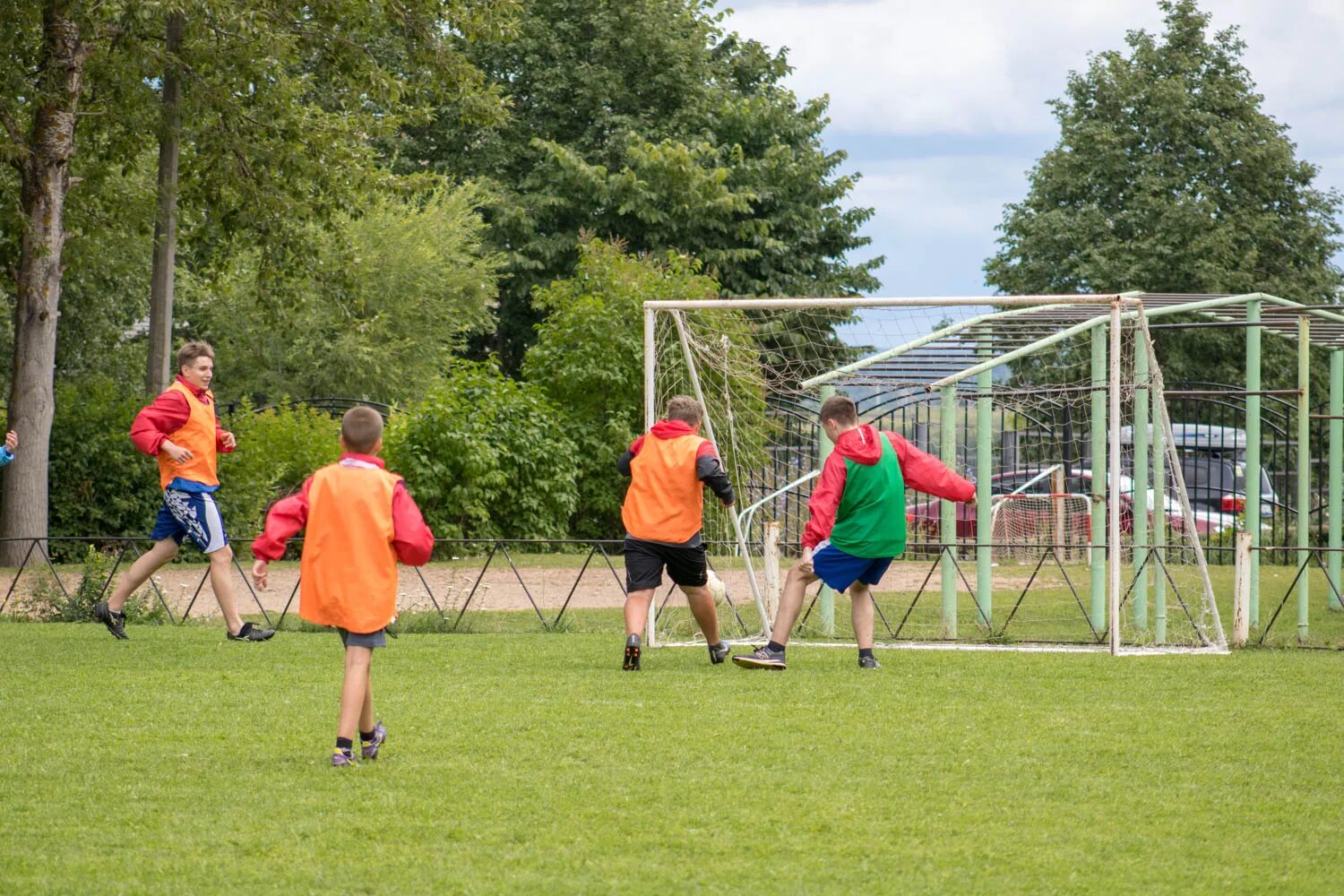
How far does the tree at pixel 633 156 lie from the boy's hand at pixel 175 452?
23.8 m

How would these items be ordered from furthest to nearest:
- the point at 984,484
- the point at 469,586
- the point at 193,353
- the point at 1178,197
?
the point at 1178,197 < the point at 469,586 < the point at 984,484 < the point at 193,353

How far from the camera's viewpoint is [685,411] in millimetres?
8938

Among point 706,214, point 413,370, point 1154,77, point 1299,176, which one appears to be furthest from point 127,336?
point 1299,176

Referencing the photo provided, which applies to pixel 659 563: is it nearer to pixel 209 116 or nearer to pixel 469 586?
pixel 469 586

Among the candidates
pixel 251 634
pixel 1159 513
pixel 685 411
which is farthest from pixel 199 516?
pixel 1159 513

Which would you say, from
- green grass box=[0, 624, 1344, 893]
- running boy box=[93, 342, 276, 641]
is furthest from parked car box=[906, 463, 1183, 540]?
green grass box=[0, 624, 1344, 893]

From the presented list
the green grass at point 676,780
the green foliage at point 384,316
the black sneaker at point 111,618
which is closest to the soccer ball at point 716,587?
the green grass at point 676,780

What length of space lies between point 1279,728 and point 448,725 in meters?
3.64

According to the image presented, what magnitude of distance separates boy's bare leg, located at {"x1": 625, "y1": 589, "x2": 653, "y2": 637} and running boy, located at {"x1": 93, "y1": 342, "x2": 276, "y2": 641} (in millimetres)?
2543

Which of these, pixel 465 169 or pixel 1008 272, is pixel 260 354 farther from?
pixel 1008 272

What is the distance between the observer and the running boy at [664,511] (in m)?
8.82

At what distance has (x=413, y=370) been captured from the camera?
1270 inches

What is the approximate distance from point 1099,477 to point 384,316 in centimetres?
2216

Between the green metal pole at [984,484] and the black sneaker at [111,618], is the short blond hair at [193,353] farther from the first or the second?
the green metal pole at [984,484]
